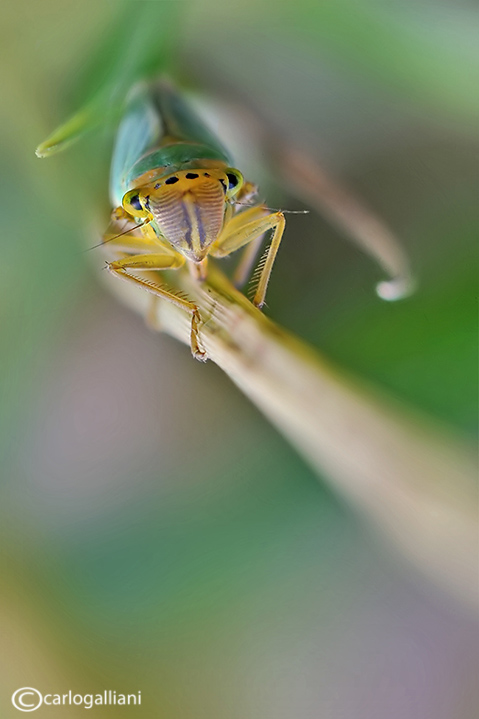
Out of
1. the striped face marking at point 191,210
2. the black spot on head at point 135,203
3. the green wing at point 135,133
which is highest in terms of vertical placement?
the green wing at point 135,133

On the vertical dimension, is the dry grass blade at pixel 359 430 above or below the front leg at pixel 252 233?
below

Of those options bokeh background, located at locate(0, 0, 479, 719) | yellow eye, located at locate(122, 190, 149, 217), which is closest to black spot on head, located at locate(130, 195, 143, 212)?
yellow eye, located at locate(122, 190, 149, 217)

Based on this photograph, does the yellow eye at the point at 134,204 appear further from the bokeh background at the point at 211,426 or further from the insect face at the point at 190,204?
the bokeh background at the point at 211,426

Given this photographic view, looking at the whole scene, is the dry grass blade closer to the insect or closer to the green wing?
the insect

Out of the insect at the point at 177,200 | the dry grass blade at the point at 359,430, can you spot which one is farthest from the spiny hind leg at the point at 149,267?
the dry grass blade at the point at 359,430

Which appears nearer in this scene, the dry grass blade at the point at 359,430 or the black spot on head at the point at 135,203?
the dry grass blade at the point at 359,430

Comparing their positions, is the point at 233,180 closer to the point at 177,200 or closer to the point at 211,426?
the point at 177,200

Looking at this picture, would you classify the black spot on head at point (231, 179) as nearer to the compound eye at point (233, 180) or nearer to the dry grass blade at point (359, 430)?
the compound eye at point (233, 180)

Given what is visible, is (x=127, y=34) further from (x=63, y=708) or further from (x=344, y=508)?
(x=63, y=708)
